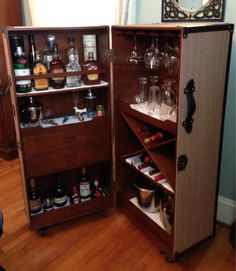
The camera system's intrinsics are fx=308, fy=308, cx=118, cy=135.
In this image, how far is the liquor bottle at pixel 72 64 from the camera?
1.76m

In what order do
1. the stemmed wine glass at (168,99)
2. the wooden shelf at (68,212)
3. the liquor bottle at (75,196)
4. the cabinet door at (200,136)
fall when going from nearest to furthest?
the cabinet door at (200,136) < the stemmed wine glass at (168,99) < the wooden shelf at (68,212) < the liquor bottle at (75,196)

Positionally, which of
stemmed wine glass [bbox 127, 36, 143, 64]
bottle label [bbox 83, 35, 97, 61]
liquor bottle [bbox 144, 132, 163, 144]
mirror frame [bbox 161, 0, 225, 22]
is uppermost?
mirror frame [bbox 161, 0, 225, 22]

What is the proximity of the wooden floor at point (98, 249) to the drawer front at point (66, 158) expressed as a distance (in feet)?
1.43

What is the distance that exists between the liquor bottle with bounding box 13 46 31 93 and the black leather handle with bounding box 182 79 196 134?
33.1 inches

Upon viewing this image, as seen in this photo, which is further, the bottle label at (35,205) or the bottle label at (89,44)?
the bottle label at (35,205)

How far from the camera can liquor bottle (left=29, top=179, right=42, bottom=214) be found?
191cm

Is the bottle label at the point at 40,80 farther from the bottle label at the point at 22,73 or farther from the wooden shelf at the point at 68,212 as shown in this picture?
the wooden shelf at the point at 68,212

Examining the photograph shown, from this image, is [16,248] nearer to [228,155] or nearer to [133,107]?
[133,107]

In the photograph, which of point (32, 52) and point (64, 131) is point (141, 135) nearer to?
point (64, 131)

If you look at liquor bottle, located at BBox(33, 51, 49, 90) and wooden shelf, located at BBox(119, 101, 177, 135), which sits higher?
liquor bottle, located at BBox(33, 51, 49, 90)

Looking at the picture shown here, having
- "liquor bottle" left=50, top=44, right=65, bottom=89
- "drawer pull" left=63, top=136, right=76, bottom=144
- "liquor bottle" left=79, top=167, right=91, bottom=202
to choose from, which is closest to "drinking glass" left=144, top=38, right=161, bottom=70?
"liquor bottle" left=50, top=44, right=65, bottom=89

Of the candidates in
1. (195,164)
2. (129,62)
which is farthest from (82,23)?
(195,164)

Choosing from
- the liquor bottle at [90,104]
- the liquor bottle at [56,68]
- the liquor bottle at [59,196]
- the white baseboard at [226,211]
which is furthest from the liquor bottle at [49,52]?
the white baseboard at [226,211]

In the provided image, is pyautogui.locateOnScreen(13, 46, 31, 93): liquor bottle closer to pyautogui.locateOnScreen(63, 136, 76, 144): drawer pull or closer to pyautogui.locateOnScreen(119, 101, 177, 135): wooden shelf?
pyautogui.locateOnScreen(63, 136, 76, 144): drawer pull
